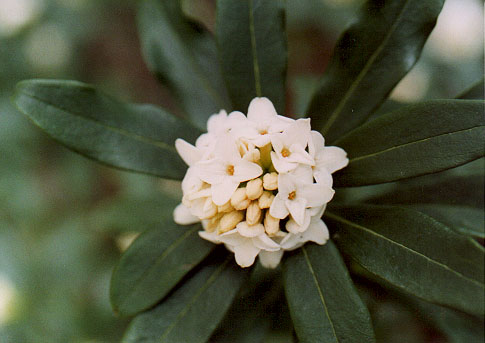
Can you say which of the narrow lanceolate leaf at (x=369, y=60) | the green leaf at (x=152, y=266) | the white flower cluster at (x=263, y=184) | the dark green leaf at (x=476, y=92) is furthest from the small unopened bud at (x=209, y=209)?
the dark green leaf at (x=476, y=92)

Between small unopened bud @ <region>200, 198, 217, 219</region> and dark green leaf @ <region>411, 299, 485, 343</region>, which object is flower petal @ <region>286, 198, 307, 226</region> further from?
dark green leaf @ <region>411, 299, 485, 343</region>

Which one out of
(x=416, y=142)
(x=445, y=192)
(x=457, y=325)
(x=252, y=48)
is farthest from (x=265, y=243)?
(x=457, y=325)

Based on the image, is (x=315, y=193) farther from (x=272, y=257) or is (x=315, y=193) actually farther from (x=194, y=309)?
(x=194, y=309)

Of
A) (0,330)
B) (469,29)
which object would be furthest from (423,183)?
(0,330)

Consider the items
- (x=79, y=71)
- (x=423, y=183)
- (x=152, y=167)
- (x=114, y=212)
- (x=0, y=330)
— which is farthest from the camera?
(x=79, y=71)

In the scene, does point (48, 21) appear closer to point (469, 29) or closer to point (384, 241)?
point (469, 29)

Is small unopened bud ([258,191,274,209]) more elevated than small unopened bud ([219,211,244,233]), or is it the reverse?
small unopened bud ([258,191,274,209])

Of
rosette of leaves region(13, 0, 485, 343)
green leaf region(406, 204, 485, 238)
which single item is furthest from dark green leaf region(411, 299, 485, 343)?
green leaf region(406, 204, 485, 238)
